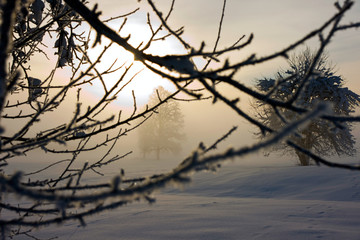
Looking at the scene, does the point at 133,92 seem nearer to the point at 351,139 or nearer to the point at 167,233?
the point at 167,233

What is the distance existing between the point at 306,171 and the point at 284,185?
194 centimetres

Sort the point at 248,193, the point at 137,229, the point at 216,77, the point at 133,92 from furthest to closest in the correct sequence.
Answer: the point at 248,193 → the point at 137,229 → the point at 133,92 → the point at 216,77

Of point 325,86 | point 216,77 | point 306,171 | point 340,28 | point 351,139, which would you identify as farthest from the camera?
point 351,139

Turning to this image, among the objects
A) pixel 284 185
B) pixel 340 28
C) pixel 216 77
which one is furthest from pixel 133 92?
pixel 284 185

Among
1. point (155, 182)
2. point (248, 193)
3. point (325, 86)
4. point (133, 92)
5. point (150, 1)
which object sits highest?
point (325, 86)

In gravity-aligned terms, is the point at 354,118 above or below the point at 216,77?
below

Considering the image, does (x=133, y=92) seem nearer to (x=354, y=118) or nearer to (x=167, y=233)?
(x=354, y=118)

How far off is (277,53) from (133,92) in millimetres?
1238

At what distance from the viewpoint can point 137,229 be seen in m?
3.82

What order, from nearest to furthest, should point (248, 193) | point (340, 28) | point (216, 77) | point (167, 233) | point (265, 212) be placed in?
point (340, 28), point (216, 77), point (167, 233), point (265, 212), point (248, 193)

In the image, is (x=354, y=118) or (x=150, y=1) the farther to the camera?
(x=150, y=1)

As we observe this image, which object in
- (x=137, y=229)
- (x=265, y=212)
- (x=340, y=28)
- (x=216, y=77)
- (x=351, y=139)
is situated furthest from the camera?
(x=351, y=139)

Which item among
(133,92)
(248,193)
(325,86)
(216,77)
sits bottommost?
(248,193)

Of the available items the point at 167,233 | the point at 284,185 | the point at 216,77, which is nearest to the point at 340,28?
the point at 216,77
